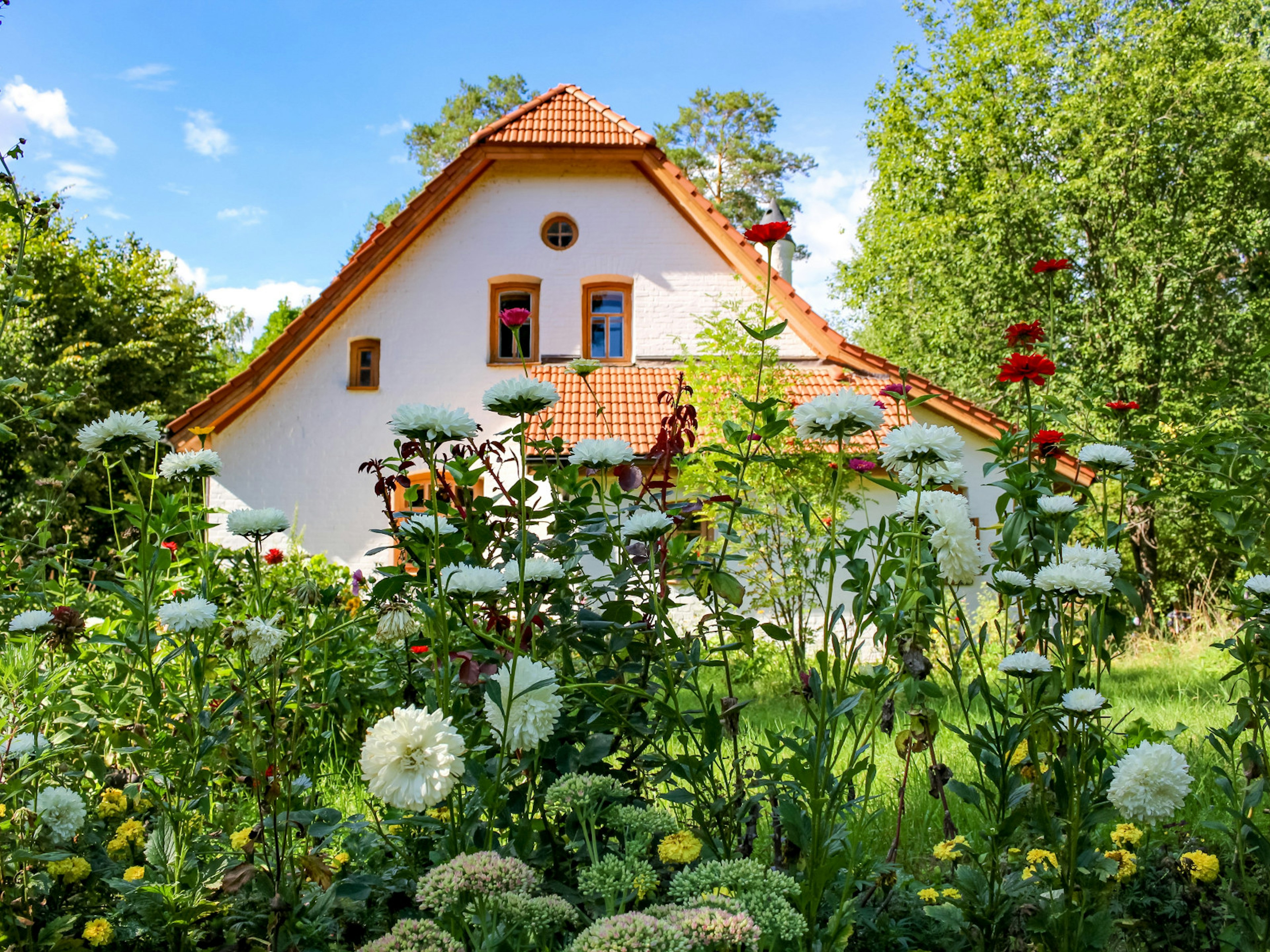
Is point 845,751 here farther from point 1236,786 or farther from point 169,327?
point 169,327

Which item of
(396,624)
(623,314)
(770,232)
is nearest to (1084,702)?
(770,232)

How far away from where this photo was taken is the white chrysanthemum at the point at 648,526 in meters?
1.80

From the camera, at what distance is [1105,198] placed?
14.5 metres

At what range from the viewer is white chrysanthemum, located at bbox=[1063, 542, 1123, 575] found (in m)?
1.83

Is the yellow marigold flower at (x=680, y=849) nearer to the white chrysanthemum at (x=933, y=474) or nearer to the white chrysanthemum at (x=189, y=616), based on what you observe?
the white chrysanthemum at (x=933, y=474)

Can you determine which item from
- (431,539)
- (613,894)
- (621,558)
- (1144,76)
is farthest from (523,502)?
(1144,76)

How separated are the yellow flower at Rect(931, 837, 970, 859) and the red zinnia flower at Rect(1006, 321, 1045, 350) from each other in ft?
4.49

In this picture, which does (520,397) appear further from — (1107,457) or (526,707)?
(1107,457)

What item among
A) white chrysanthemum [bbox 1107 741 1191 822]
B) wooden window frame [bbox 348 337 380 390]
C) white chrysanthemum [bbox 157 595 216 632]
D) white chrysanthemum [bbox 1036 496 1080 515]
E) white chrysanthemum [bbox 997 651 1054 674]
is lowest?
white chrysanthemum [bbox 1107 741 1191 822]

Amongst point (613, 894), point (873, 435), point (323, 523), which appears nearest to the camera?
point (613, 894)

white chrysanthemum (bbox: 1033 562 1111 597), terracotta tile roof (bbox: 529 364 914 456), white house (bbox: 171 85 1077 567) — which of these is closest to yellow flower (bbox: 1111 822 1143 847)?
white chrysanthemum (bbox: 1033 562 1111 597)

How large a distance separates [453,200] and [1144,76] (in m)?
11.8

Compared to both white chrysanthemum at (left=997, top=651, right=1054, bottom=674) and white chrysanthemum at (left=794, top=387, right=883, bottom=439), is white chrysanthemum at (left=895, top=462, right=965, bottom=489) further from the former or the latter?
white chrysanthemum at (left=997, top=651, right=1054, bottom=674)

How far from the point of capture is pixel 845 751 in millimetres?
3809
